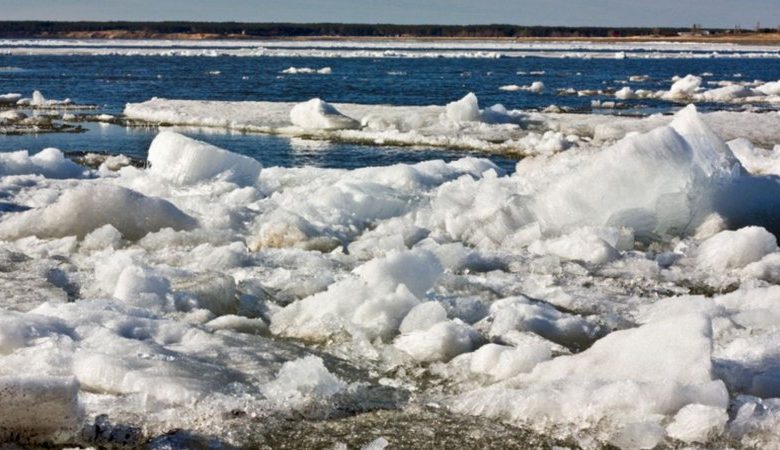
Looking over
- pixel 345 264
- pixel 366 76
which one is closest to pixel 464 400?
pixel 345 264

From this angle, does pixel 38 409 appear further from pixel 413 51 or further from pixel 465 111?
pixel 413 51

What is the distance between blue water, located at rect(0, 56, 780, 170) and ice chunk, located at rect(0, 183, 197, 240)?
577 cm

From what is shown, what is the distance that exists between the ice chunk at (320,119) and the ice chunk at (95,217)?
9.94 meters

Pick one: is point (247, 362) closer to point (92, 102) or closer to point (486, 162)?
point (486, 162)

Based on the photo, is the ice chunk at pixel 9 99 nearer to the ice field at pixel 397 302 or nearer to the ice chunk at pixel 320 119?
the ice chunk at pixel 320 119

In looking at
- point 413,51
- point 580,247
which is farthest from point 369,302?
point 413,51

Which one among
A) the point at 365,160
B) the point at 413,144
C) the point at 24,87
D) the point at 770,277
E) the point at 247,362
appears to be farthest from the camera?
the point at 24,87

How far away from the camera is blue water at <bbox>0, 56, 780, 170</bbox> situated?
15211mm

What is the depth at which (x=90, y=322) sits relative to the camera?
5.13 m

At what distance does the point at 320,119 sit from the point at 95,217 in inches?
401

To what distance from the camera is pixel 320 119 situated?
17.7 metres

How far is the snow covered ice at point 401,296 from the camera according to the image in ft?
13.7

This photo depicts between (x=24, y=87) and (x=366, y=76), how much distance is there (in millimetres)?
13125

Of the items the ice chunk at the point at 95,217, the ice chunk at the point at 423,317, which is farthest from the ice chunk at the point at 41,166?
the ice chunk at the point at 423,317
